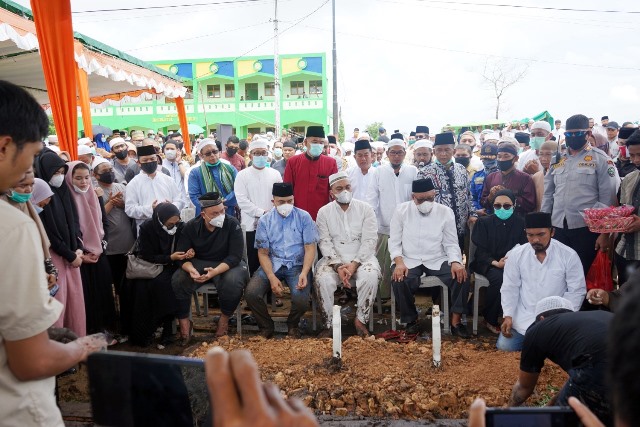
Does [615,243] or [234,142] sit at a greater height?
[234,142]

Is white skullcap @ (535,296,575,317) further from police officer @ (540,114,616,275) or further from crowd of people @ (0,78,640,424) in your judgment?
police officer @ (540,114,616,275)

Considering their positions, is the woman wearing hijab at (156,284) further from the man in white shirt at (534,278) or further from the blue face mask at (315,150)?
the man in white shirt at (534,278)

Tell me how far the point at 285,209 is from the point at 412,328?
201 cm

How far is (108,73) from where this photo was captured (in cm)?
775

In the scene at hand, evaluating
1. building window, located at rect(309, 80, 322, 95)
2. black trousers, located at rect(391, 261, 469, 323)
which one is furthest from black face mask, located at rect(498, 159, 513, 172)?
building window, located at rect(309, 80, 322, 95)

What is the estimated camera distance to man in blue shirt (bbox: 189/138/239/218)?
22.3 feet

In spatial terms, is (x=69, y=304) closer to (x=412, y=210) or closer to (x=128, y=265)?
(x=128, y=265)

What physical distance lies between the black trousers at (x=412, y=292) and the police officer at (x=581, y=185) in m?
1.28

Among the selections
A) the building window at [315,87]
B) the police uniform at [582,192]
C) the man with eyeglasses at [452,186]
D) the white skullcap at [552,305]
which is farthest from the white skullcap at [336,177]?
the building window at [315,87]

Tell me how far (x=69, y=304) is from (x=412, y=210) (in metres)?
3.85

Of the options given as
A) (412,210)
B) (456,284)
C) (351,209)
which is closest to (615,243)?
(456,284)

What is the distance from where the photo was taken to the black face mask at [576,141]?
17.8 feet

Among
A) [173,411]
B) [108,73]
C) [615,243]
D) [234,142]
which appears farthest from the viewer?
[234,142]

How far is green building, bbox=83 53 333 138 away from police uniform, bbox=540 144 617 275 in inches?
1029
